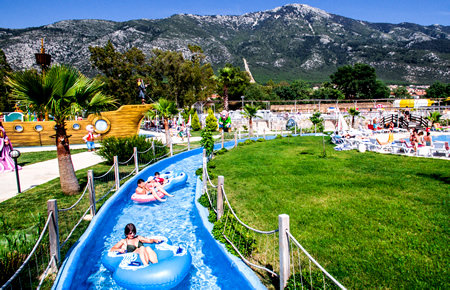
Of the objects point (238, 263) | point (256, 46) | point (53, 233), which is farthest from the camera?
point (256, 46)

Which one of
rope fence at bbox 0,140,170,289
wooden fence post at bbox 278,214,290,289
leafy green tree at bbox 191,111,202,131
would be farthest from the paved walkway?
leafy green tree at bbox 191,111,202,131

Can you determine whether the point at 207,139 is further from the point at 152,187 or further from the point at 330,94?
the point at 330,94

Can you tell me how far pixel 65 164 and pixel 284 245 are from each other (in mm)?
7463

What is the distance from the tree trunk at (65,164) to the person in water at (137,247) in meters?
4.10

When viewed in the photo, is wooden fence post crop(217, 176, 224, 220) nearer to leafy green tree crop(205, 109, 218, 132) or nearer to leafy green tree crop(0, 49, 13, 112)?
leafy green tree crop(205, 109, 218, 132)

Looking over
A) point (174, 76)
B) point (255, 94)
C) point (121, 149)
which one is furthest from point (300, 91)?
point (121, 149)

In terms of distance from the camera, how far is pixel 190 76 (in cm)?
4734

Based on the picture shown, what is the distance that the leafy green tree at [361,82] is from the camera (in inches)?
3095

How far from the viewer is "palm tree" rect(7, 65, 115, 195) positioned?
7.54m

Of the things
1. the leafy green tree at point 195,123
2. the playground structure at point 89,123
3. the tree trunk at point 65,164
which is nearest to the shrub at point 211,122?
the leafy green tree at point 195,123

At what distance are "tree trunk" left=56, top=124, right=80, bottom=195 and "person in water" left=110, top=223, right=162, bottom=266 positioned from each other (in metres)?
4.10

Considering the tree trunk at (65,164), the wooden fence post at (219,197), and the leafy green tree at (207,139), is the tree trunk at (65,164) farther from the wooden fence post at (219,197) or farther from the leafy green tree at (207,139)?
the leafy green tree at (207,139)

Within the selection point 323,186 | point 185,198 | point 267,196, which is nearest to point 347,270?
point 267,196

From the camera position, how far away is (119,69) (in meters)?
43.7
